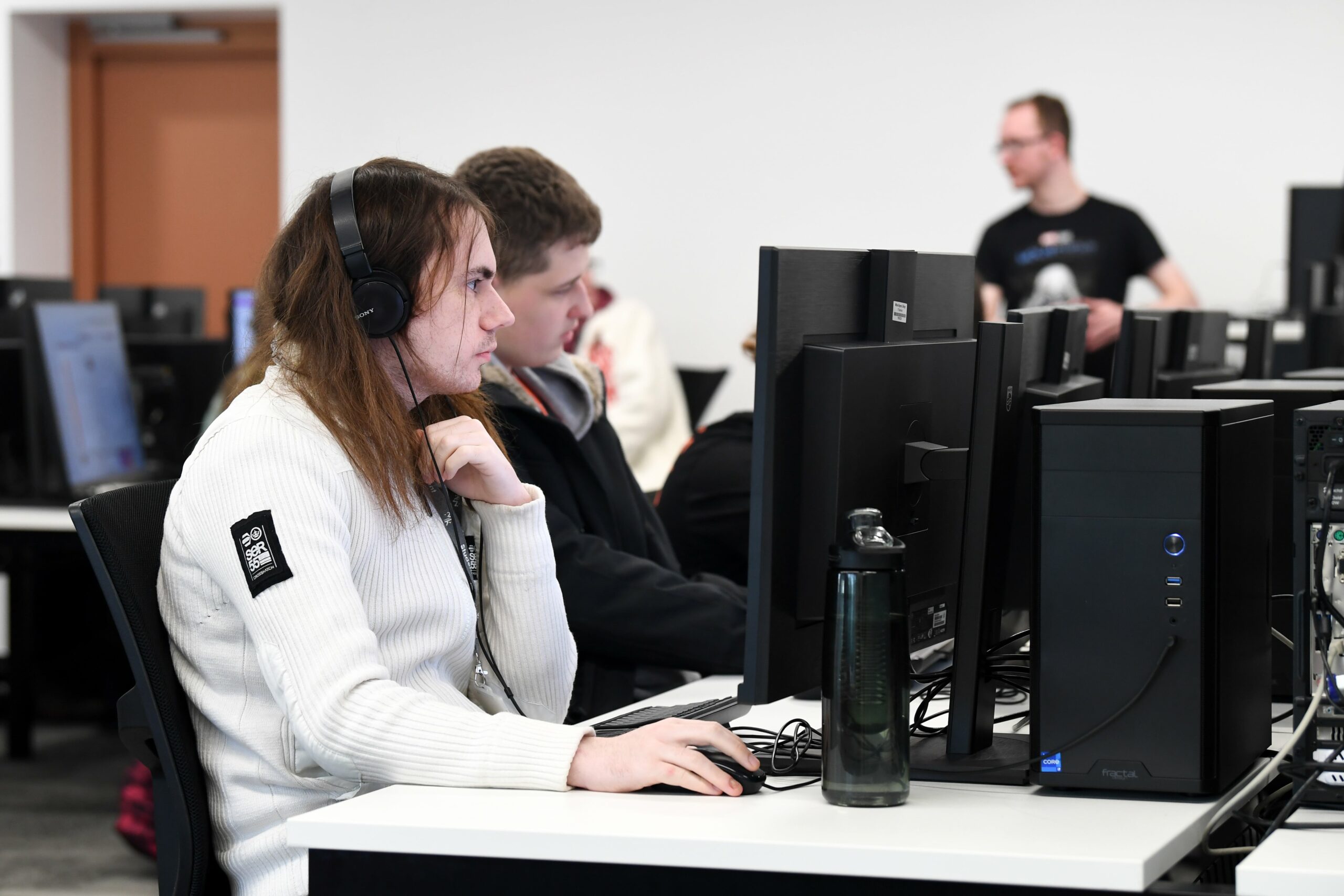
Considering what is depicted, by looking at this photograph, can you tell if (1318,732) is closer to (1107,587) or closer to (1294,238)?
(1107,587)

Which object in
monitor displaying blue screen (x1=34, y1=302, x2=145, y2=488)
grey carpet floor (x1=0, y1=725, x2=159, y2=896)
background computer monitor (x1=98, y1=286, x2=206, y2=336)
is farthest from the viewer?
background computer monitor (x1=98, y1=286, x2=206, y2=336)

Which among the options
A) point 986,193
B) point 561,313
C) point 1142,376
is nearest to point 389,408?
point 561,313

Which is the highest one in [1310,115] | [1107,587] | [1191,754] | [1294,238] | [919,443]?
[1310,115]

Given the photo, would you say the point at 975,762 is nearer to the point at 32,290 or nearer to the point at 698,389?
the point at 698,389

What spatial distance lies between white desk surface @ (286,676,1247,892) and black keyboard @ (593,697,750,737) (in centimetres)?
19

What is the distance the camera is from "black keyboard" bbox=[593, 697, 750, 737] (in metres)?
1.43

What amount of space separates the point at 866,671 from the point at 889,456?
0.21 metres

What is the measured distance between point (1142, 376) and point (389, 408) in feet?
3.13

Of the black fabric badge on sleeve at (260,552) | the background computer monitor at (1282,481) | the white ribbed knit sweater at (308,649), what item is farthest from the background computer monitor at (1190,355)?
the black fabric badge on sleeve at (260,552)

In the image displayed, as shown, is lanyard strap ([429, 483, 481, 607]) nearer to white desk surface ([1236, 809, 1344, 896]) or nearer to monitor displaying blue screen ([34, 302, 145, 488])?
white desk surface ([1236, 809, 1344, 896])

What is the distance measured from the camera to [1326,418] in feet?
4.03

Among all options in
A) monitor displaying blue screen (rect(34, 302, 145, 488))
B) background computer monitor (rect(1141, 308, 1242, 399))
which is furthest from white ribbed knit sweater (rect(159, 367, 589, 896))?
monitor displaying blue screen (rect(34, 302, 145, 488))

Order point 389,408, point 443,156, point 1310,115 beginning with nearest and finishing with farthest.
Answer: point 389,408 → point 1310,115 → point 443,156

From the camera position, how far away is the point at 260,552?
1.29m
